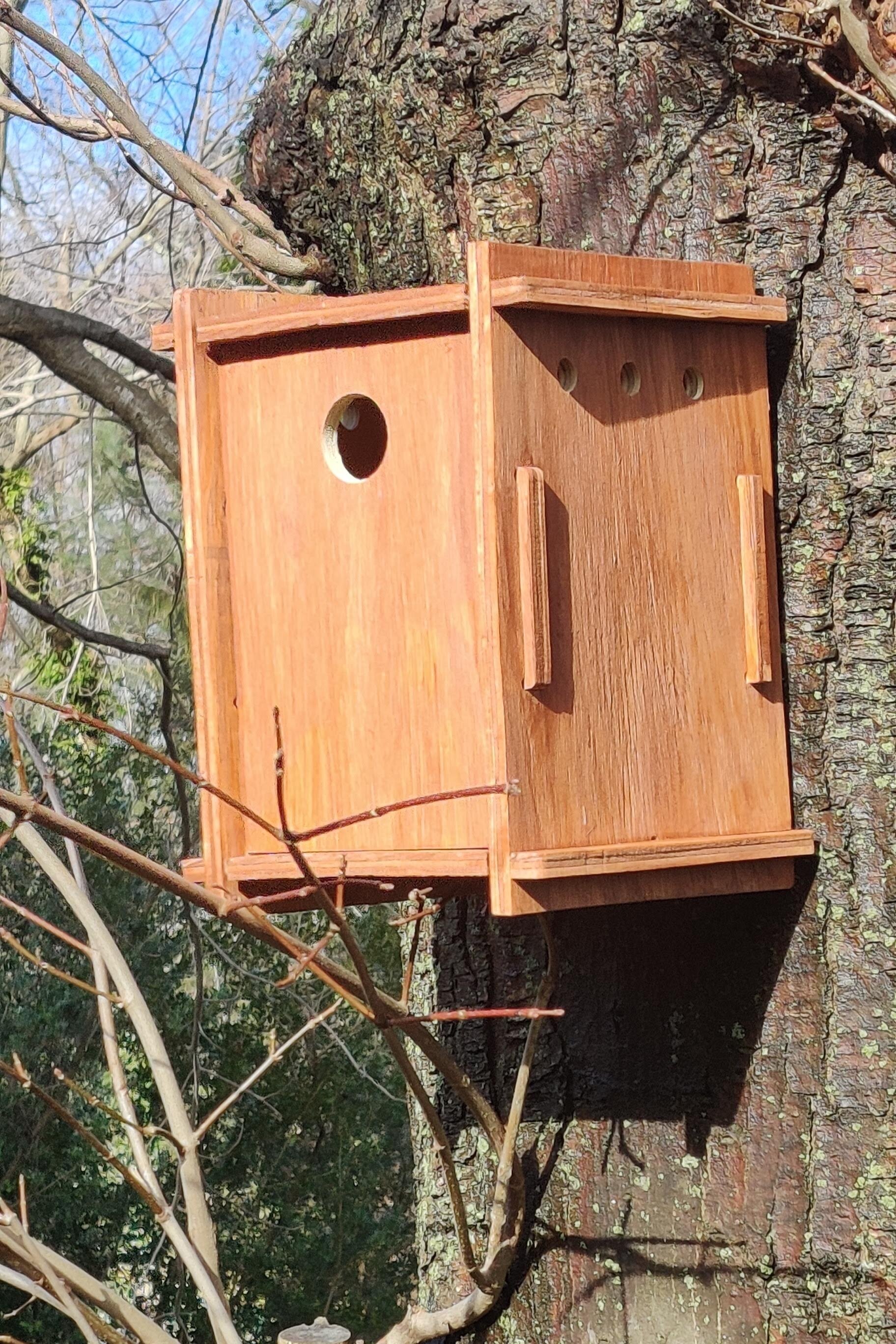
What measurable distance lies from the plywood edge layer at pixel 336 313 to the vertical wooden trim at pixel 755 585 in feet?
1.31

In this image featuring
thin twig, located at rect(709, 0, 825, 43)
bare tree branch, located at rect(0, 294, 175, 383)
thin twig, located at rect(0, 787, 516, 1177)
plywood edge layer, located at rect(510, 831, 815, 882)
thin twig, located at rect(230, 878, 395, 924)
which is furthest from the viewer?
bare tree branch, located at rect(0, 294, 175, 383)

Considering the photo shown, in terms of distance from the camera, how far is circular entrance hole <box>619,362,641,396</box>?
5.44 feet

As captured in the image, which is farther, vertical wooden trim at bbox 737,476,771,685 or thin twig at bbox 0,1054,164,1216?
vertical wooden trim at bbox 737,476,771,685

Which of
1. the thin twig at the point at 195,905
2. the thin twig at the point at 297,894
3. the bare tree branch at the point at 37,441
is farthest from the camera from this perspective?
the bare tree branch at the point at 37,441

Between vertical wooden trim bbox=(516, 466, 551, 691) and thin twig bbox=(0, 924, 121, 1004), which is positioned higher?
vertical wooden trim bbox=(516, 466, 551, 691)

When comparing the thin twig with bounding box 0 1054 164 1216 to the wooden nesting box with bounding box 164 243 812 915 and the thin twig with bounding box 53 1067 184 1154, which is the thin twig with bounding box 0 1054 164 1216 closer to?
the thin twig with bounding box 53 1067 184 1154

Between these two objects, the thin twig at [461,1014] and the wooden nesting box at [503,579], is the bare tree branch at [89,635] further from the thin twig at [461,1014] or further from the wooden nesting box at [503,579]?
the thin twig at [461,1014]

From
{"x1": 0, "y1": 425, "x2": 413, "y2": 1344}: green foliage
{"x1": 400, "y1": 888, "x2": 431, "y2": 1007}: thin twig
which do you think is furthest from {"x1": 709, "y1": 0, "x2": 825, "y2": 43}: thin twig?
{"x1": 0, "y1": 425, "x2": 413, "y2": 1344}: green foliage

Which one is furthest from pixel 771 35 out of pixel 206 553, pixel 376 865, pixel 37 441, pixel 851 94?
pixel 37 441

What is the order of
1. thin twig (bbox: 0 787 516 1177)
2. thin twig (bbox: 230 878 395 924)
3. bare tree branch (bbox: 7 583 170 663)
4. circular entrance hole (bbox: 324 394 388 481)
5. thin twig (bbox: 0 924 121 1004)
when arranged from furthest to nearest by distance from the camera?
bare tree branch (bbox: 7 583 170 663) → circular entrance hole (bbox: 324 394 388 481) → thin twig (bbox: 0 924 121 1004) → thin twig (bbox: 230 878 395 924) → thin twig (bbox: 0 787 516 1177)

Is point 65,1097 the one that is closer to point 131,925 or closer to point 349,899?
point 131,925

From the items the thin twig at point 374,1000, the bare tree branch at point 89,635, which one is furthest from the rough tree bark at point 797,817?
the bare tree branch at point 89,635

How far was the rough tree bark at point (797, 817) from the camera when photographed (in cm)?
174

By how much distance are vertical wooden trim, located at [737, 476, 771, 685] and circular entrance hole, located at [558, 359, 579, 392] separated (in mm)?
249
